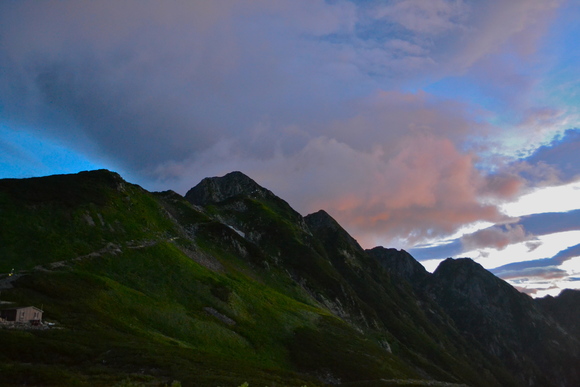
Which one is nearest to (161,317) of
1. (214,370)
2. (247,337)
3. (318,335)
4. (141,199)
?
(247,337)

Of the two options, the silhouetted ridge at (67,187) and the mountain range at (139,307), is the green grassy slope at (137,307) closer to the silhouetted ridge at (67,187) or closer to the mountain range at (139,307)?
the mountain range at (139,307)

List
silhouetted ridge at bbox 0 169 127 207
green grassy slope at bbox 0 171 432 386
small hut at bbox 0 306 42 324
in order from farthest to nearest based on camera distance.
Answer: silhouetted ridge at bbox 0 169 127 207
small hut at bbox 0 306 42 324
green grassy slope at bbox 0 171 432 386

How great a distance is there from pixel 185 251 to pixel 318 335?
46354 mm

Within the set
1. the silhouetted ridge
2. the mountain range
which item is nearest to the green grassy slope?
the mountain range

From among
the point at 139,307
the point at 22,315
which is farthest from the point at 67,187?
the point at 22,315

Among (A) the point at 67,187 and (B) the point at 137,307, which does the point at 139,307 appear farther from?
(A) the point at 67,187

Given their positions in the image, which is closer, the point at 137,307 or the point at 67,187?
the point at 137,307

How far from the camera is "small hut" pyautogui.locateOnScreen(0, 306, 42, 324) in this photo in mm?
53094

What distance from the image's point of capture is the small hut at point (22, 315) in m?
53.1

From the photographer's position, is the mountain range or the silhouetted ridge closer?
the mountain range

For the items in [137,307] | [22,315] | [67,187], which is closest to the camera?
[22,315]

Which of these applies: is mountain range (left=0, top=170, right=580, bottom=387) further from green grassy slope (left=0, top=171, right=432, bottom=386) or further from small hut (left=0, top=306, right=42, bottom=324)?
small hut (left=0, top=306, right=42, bottom=324)

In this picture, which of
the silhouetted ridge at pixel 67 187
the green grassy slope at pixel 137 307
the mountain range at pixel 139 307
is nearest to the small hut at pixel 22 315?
the mountain range at pixel 139 307

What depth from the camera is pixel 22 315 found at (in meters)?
53.5
